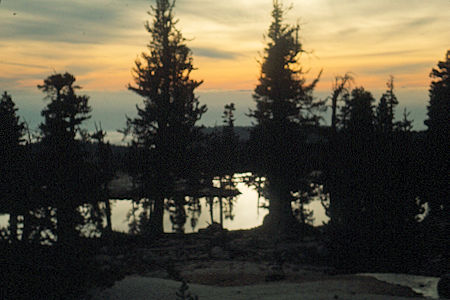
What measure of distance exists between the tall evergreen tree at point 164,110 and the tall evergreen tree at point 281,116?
18.0ft

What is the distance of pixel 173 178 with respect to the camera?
100 ft

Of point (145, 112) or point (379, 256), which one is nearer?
point (379, 256)

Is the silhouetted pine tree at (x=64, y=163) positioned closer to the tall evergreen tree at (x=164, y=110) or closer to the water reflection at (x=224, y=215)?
the tall evergreen tree at (x=164, y=110)

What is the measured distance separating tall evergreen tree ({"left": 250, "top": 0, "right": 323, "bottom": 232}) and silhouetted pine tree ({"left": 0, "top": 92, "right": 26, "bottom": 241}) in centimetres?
1699

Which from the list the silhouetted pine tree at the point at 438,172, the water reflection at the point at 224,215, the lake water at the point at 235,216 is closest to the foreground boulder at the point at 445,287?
the silhouetted pine tree at the point at 438,172

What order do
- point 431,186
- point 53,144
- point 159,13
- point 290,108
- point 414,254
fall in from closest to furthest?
point 414,254 < point 431,186 < point 53,144 < point 159,13 < point 290,108

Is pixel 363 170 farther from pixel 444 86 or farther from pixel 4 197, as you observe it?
pixel 444 86

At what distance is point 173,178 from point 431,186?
1754cm

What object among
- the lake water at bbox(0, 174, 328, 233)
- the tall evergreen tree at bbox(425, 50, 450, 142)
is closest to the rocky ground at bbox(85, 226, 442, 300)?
the tall evergreen tree at bbox(425, 50, 450, 142)

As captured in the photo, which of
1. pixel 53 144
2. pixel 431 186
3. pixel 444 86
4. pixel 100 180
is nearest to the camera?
pixel 431 186

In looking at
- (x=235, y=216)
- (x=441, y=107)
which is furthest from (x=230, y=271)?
(x=235, y=216)

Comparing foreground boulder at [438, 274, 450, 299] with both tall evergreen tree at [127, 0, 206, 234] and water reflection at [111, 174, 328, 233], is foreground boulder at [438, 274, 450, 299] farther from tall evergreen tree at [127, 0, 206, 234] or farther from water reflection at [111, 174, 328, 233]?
water reflection at [111, 174, 328, 233]

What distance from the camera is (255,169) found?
1299 inches

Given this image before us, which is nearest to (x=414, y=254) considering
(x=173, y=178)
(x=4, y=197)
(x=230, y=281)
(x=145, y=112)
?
(x=230, y=281)
